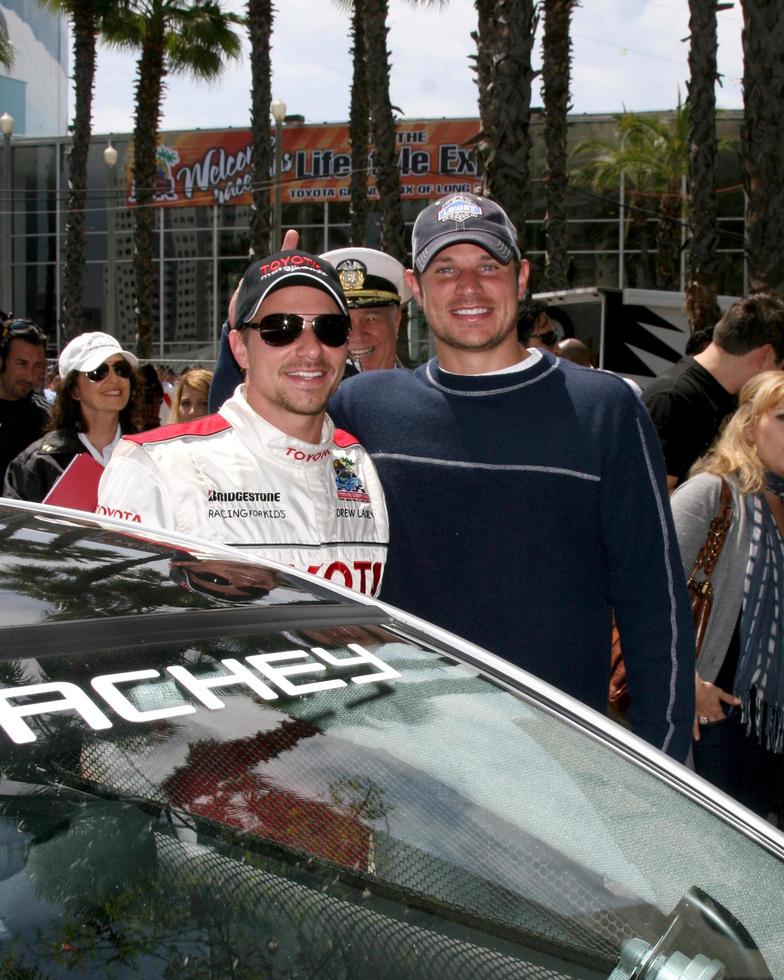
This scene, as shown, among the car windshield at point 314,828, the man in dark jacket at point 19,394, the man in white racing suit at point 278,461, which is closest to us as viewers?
the car windshield at point 314,828

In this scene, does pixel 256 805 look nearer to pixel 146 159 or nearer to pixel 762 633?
pixel 762 633

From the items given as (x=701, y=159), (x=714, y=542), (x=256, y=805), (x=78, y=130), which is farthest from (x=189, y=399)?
(x=78, y=130)

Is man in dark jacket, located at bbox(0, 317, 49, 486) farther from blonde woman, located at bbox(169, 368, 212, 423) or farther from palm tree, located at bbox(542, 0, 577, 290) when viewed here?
palm tree, located at bbox(542, 0, 577, 290)

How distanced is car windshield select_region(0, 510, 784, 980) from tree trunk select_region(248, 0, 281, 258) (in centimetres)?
2022

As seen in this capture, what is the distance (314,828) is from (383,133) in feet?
53.1

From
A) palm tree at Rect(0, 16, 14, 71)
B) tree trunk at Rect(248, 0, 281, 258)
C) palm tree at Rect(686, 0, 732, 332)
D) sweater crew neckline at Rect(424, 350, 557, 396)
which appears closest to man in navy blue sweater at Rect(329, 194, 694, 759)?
sweater crew neckline at Rect(424, 350, 557, 396)

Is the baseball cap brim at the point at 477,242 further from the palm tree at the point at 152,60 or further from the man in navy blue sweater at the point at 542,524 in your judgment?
the palm tree at the point at 152,60

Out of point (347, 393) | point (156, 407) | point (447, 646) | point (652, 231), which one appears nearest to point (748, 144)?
point (156, 407)

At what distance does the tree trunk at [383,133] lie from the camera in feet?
53.8

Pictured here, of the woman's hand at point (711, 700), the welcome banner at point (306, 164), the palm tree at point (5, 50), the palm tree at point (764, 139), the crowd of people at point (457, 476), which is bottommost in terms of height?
the woman's hand at point (711, 700)

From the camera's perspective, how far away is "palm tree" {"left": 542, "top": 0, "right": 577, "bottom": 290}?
18.1 metres

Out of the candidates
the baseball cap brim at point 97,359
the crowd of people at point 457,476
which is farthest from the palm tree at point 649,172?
the crowd of people at point 457,476

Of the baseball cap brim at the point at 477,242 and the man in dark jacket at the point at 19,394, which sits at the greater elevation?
the baseball cap brim at the point at 477,242

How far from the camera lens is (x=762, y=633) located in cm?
357
